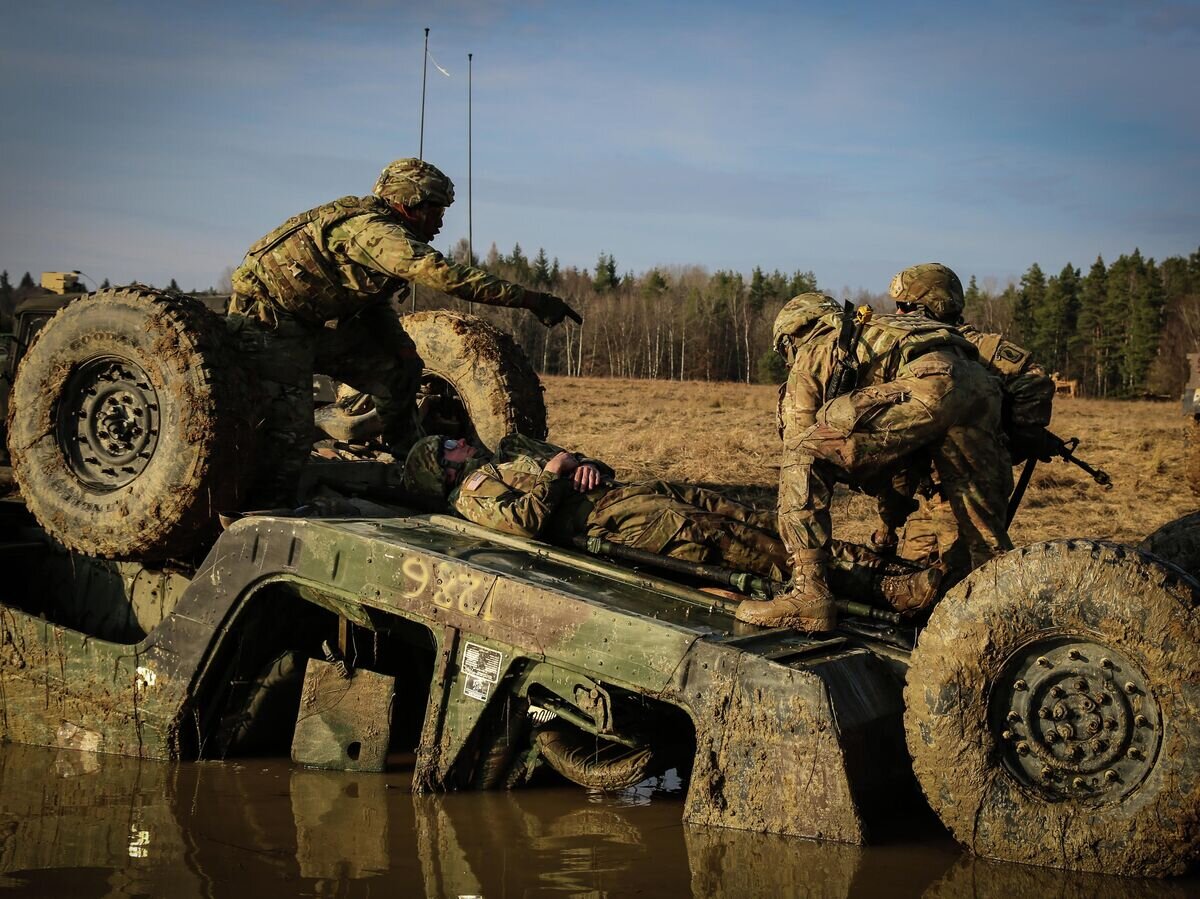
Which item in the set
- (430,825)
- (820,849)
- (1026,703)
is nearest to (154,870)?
(430,825)

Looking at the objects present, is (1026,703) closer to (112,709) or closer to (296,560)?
(296,560)

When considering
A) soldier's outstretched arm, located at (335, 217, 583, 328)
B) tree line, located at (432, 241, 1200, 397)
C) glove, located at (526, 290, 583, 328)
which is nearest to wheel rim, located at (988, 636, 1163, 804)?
soldier's outstretched arm, located at (335, 217, 583, 328)

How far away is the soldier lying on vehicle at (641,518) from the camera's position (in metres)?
5.87

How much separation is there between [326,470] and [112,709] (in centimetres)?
147

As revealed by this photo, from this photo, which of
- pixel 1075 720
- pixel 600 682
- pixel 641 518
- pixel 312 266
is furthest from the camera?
pixel 312 266

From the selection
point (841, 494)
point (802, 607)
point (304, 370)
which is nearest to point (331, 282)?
point (304, 370)

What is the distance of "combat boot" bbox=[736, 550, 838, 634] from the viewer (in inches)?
207

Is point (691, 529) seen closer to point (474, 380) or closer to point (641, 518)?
point (641, 518)

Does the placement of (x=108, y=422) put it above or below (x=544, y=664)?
above

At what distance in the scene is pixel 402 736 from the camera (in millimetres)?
6590

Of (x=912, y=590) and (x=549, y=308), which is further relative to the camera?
(x=549, y=308)

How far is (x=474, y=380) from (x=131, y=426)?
2.98 m

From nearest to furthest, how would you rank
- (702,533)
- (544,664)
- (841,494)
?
(544,664) < (702,533) < (841,494)

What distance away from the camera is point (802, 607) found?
5281 millimetres
